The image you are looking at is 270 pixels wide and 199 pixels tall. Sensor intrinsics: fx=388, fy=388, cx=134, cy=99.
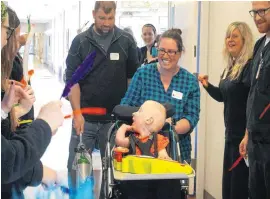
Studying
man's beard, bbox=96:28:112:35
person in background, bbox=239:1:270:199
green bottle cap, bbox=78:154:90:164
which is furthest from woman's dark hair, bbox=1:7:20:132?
man's beard, bbox=96:28:112:35

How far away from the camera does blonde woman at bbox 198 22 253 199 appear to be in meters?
2.52

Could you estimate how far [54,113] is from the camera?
1.35 metres

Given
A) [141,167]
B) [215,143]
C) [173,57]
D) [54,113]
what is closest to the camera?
[54,113]

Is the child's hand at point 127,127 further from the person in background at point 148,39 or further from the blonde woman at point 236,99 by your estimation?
the person in background at point 148,39

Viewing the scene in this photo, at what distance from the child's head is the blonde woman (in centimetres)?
58

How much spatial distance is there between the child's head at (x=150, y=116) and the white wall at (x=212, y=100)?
1.20m

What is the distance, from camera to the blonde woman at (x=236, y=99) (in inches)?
99.1

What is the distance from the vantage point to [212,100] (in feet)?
11.5

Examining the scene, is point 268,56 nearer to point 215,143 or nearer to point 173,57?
point 173,57

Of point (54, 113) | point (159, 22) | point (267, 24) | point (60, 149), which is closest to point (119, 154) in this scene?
point (54, 113)

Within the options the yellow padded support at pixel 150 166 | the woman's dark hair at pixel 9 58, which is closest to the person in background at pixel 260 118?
the yellow padded support at pixel 150 166

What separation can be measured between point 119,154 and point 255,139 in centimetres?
75

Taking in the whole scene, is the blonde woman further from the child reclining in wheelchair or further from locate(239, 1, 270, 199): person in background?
the child reclining in wheelchair

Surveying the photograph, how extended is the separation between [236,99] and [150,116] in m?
0.67
